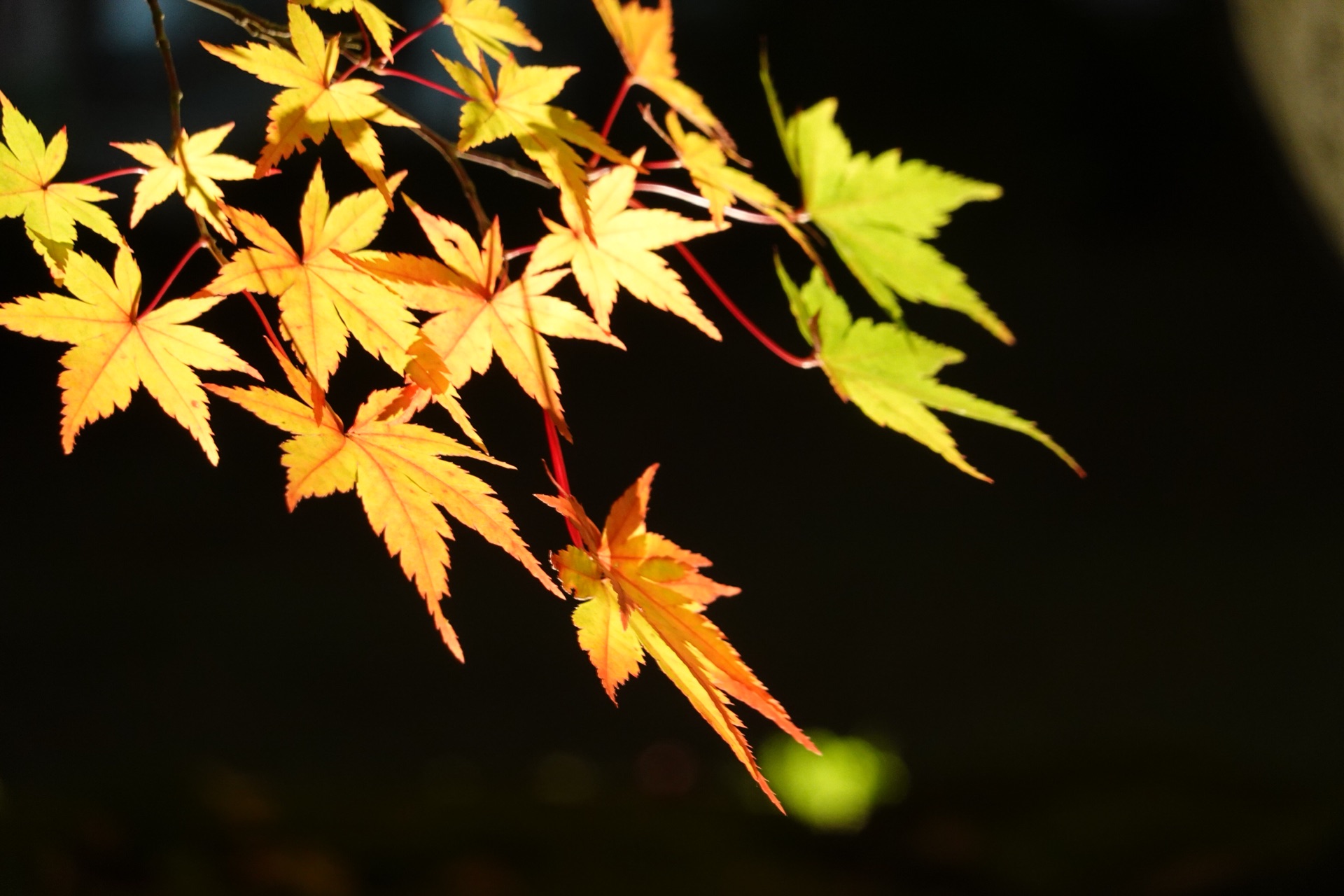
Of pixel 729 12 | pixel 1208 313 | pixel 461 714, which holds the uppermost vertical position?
pixel 1208 313

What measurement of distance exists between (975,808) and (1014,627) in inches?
49.0

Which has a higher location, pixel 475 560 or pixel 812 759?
pixel 812 759

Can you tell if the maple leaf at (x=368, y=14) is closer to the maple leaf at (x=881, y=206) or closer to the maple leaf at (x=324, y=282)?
the maple leaf at (x=324, y=282)

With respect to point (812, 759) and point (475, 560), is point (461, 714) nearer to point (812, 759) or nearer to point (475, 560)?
point (475, 560)

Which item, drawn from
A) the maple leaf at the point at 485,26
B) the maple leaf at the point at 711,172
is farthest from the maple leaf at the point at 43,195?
the maple leaf at the point at 711,172

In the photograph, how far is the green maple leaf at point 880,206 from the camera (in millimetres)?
755

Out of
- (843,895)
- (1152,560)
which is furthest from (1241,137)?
(843,895)

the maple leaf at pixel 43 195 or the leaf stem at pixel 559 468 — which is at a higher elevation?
the leaf stem at pixel 559 468

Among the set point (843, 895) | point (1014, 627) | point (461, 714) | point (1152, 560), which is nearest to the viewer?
point (843, 895)

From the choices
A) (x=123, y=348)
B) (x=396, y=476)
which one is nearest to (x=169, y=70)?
(x=123, y=348)

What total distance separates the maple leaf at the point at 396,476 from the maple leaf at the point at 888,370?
11.1 inches

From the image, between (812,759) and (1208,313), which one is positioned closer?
(812,759)

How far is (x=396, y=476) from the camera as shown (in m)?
0.63

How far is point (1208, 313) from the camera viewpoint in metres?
4.80
